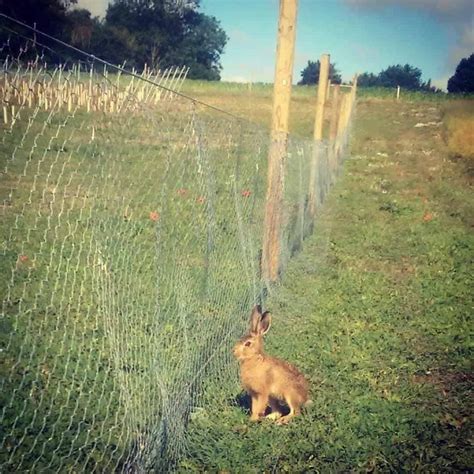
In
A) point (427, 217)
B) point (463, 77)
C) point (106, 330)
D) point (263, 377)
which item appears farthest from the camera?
point (463, 77)

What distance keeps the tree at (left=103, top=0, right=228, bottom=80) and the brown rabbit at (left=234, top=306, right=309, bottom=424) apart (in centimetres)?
6221

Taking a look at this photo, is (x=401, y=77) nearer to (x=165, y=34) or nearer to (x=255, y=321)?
(x=165, y=34)

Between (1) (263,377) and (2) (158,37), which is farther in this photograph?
(2) (158,37)

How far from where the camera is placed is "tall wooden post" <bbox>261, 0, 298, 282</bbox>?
19.7ft

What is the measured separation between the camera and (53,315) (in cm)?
467

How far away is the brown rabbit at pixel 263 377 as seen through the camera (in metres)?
3.65

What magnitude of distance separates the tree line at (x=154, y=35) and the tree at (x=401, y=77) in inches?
1339

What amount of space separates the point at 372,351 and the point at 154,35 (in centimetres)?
6714

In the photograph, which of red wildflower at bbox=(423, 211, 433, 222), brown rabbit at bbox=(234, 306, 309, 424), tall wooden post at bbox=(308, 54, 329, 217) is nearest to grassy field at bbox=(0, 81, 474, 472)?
brown rabbit at bbox=(234, 306, 309, 424)

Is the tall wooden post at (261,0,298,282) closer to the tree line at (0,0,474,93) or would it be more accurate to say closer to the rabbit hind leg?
the rabbit hind leg

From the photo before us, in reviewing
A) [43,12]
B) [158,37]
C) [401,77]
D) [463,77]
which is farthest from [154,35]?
[401,77]

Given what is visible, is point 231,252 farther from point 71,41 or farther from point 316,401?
point 71,41

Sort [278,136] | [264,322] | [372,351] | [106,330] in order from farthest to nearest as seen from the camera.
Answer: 1. [278,136]
2. [372,351]
3. [264,322]
4. [106,330]

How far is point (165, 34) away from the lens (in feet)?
221
